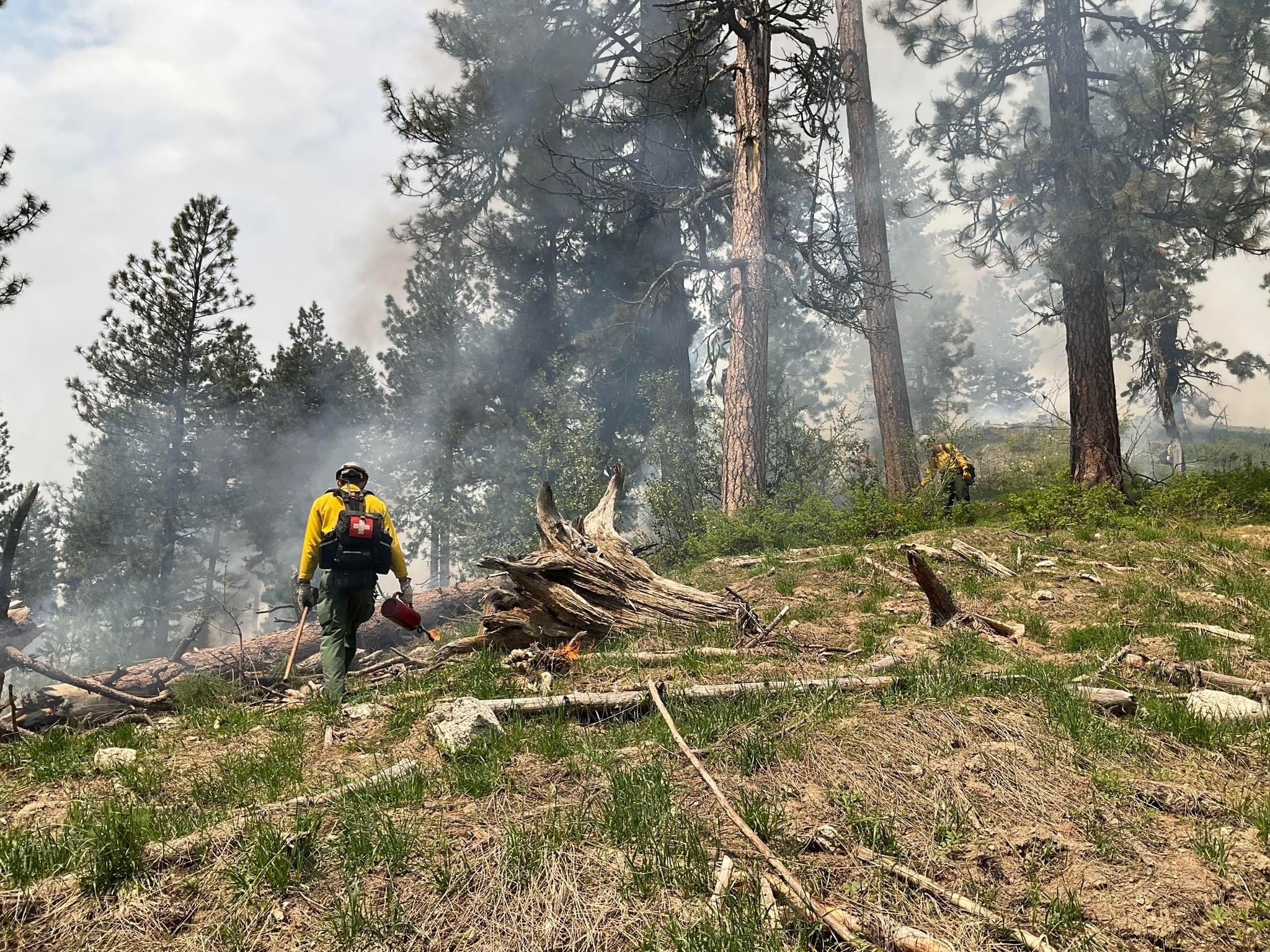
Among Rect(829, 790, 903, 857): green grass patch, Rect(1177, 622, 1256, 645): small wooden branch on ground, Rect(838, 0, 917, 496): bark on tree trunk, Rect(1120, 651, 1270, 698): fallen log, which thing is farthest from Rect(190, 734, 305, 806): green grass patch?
Rect(838, 0, 917, 496): bark on tree trunk

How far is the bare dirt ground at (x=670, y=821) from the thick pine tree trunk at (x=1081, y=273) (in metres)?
8.03

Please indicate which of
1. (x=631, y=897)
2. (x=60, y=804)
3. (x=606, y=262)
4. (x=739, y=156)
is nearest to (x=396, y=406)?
(x=606, y=262)

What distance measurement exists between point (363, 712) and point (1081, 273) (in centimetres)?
1293

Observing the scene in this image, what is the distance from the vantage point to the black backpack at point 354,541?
6.56 m

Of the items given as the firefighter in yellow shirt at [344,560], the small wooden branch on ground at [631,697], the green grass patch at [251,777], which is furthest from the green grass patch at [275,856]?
the firefighter in yellow shirt at [344,560]

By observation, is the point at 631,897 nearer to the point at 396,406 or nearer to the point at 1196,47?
the point at 1196,47

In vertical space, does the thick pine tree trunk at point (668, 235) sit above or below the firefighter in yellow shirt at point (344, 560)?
above

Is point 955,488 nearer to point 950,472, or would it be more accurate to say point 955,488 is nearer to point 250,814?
point 950,472

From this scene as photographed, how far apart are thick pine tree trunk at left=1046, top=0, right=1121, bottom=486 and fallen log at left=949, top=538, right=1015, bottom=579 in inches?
182

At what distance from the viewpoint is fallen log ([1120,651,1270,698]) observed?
4277 mm

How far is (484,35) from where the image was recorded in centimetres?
1880

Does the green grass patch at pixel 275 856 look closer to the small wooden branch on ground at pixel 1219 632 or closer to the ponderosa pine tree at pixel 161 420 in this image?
the small wooden branch on ground at pixel 1219 632

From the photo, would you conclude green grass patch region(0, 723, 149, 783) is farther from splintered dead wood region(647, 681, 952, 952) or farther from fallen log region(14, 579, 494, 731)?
splintered dead wood region(647, 681, 952, 952)

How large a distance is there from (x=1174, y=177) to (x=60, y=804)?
50.3 feet
